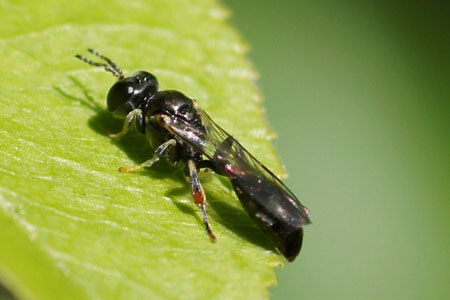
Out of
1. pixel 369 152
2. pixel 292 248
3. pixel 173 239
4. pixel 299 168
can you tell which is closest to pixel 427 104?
pixel 369 152

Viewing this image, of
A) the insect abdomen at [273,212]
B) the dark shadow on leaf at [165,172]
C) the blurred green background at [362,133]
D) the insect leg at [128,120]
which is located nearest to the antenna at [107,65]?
the dark shadow on leaf at [165,172]

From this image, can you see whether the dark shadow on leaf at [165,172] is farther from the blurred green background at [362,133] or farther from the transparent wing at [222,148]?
the blurred green background at [362,133]

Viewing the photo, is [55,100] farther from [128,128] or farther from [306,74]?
[306,74]

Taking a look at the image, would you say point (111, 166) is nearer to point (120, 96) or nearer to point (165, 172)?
point (165, 172)

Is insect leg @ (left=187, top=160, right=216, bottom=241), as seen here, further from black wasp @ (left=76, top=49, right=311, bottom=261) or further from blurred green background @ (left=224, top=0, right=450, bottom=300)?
blurred green background @ (left=224, top=0, right=450, bottom=300)

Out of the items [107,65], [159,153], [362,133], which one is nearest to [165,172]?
[159,153]
